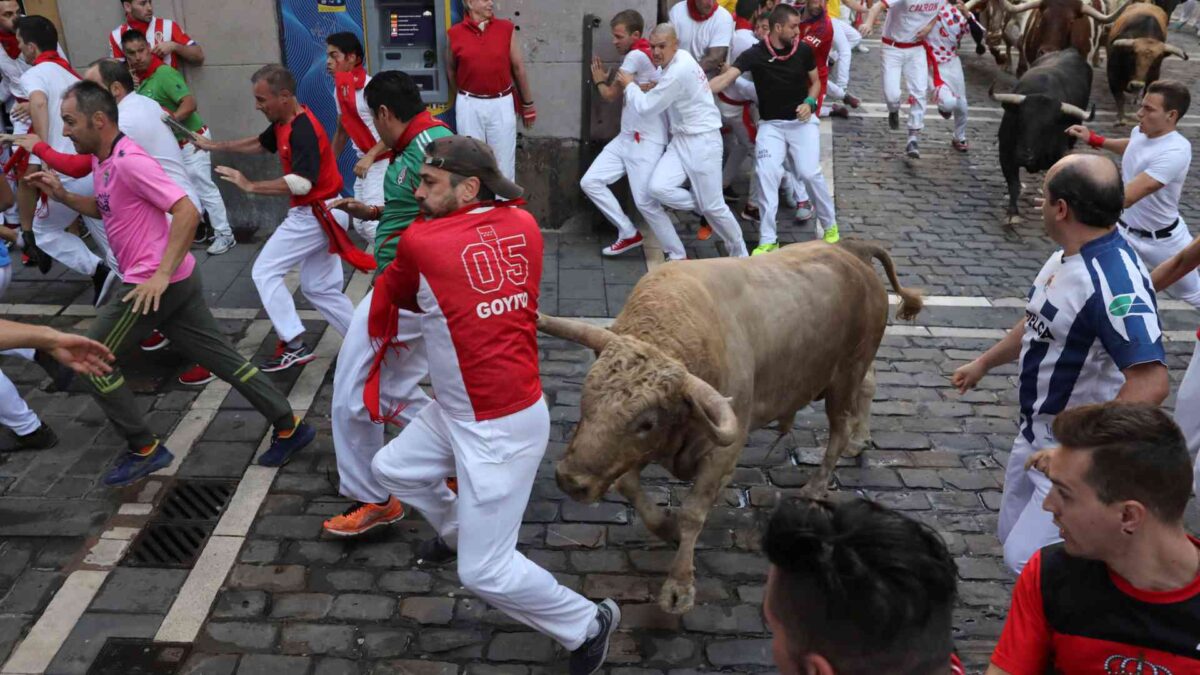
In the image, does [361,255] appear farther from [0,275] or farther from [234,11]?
[234,11]

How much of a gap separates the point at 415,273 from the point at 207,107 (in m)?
7.20

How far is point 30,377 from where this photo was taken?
23.8 feet

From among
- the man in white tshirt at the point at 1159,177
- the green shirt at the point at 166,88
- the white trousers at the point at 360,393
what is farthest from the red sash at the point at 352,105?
the man in white tshirt at the point at 1159,177

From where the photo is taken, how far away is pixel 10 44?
32.2ft

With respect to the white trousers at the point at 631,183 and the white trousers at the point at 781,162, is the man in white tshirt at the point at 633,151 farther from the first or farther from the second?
the white trousers at the point at 781,162

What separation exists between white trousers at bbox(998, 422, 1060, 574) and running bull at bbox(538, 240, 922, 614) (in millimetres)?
1312

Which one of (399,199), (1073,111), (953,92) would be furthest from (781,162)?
(399,199)

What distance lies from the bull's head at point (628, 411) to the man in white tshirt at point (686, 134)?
4.93 metres

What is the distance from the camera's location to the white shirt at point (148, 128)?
7766 mm

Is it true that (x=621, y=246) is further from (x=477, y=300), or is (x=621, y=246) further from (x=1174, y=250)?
(x=477, y=300)

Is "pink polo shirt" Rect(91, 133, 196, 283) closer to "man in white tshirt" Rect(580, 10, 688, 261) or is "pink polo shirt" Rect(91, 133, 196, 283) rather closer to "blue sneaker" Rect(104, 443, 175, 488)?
"blue sneaker" Rect(104, 443, 175, 488)

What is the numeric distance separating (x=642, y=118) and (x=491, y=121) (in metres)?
1.58

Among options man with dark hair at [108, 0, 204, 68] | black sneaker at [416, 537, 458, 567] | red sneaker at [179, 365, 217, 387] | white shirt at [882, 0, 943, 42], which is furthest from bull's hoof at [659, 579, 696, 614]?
white shirt at [882, 0, 943, 42]

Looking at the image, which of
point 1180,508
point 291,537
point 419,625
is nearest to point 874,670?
point 1180,508
